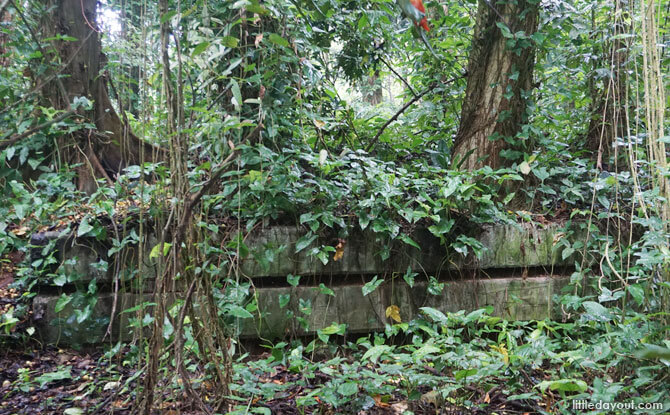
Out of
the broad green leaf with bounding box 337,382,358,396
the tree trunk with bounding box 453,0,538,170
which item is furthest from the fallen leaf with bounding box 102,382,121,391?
the tree trunk with bounding box 453,0,538,170

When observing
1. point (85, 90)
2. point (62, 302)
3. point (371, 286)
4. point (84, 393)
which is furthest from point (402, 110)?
point (84, 393)

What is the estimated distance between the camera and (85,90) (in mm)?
3070

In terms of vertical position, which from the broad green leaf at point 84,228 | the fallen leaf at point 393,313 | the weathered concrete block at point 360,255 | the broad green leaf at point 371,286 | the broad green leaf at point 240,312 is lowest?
the fallen leaf at point 393,313

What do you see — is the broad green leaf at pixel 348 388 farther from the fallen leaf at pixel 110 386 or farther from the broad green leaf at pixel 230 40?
the broad green leaf at pixel 230 40

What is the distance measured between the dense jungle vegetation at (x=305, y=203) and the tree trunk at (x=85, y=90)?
0.6 inches

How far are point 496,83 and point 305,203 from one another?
5.29 feet

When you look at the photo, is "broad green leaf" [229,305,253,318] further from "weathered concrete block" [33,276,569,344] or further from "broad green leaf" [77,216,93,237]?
"broad green leaf" [77,216,93,237]

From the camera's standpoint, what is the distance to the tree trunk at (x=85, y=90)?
296 centimetres

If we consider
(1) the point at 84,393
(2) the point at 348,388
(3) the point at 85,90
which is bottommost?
(1) the point at 84,393

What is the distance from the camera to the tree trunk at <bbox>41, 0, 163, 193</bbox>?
296 cm

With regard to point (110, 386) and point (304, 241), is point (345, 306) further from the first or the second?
point (110, 386)

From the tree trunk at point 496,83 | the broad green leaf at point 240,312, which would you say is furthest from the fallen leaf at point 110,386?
the tree trunk at point 496,83

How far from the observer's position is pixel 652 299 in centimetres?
220

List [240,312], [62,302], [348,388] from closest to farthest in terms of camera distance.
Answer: [348,388], [240,312], [62,302]
